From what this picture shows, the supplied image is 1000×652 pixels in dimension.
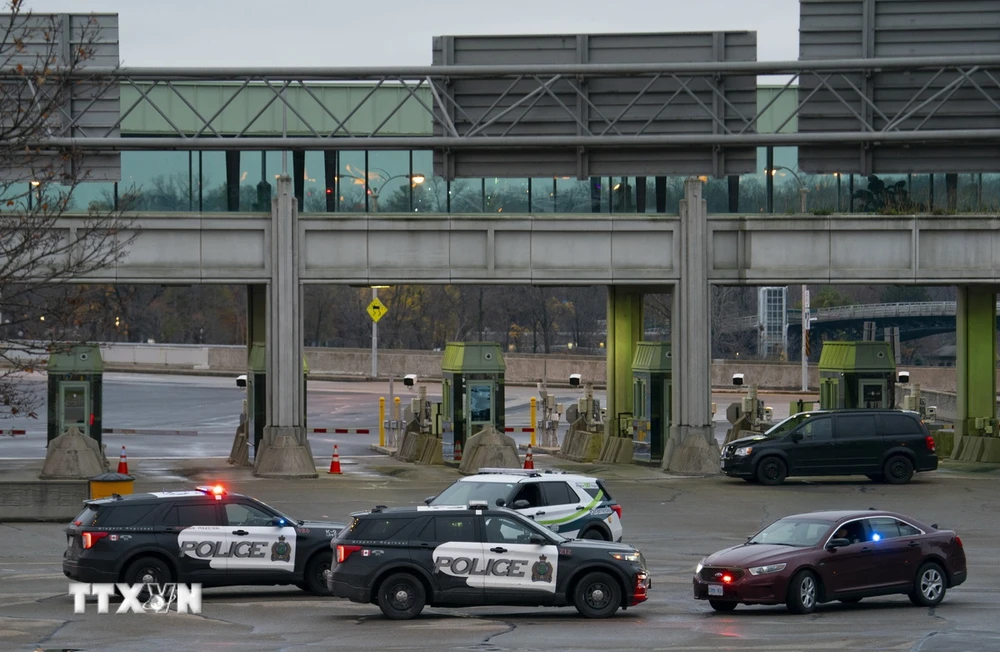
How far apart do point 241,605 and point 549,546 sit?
396 centimetres

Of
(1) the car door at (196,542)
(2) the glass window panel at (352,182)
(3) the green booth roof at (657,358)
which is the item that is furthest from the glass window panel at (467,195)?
(1) the car door at (196,542)

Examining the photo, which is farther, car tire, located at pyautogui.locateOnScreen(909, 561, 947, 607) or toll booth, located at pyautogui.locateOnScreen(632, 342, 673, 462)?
toll booth, located at pyautogui.locateOnScreen(632, 342, 673, 462)

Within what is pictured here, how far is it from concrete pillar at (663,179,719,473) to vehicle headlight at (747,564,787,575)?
16434mm

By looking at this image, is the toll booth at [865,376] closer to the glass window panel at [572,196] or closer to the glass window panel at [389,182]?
the glass window panel at [572,196]

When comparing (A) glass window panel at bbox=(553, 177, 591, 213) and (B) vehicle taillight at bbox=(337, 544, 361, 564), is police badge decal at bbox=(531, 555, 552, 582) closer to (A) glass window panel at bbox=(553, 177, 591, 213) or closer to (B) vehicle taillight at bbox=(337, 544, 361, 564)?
(B) vehicle taillight at bbox=(337, 544, 361, 564)

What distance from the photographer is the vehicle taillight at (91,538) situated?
58.2ft

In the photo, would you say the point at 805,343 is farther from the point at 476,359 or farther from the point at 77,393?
the point at 77,393

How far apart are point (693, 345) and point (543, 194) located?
4.99 metres

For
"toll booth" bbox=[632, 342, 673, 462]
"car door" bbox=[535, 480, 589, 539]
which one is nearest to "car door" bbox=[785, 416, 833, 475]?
"toll booth" bbox=[632, 342, 673, 462]

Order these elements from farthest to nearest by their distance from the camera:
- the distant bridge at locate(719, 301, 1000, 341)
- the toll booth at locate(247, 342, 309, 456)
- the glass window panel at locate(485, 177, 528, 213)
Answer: the distant bridge at locate(719, 301, 1000, 341) < the toll booth at locate(247, 342, 309, 456) < the glass window panel at locate(485, 177, 528, 213)

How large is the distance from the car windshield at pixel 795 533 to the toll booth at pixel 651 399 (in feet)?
58.4

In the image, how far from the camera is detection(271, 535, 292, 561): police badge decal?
18.3 meters

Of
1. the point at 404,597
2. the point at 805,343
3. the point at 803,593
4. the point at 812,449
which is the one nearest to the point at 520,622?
the point at 404,597

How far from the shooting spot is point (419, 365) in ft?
259
